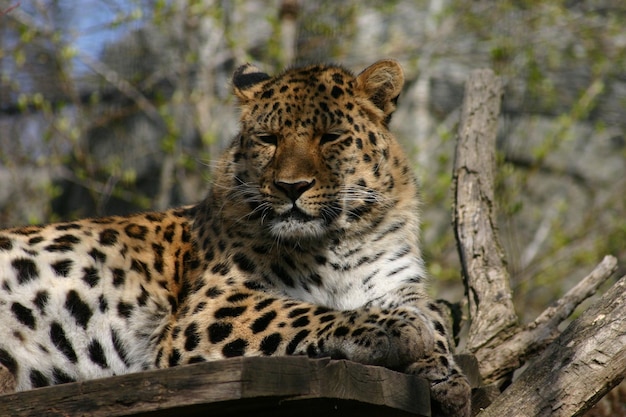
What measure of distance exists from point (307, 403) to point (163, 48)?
41.1ft

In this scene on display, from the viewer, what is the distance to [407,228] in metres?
6.51

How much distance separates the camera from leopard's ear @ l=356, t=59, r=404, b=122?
6.61m

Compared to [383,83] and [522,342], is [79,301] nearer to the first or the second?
[383,83]

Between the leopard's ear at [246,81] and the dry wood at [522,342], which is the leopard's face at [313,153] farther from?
the dry wood at [522,342]

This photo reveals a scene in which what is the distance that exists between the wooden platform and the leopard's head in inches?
68.9

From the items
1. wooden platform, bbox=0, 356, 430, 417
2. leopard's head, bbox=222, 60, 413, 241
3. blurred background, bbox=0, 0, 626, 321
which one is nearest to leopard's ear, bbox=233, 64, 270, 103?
leopard's head, bbox=222, 60, 413, 241

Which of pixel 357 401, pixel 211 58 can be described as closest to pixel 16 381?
pixel 357 401

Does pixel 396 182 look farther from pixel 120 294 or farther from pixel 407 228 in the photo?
pixel 120 294

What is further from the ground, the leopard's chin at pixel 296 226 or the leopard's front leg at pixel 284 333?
the leopard's chin at pixel 296 226

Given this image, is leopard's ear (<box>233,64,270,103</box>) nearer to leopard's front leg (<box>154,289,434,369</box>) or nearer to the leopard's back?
the leopard's back


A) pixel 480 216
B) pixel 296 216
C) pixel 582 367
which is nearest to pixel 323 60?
pixel 480 216

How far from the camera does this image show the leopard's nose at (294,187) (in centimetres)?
583

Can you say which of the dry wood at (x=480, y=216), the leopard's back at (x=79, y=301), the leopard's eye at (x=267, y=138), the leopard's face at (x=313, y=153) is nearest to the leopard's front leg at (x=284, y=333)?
the leopard's back at (x=79, y=301)

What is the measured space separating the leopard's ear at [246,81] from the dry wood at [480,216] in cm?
184
